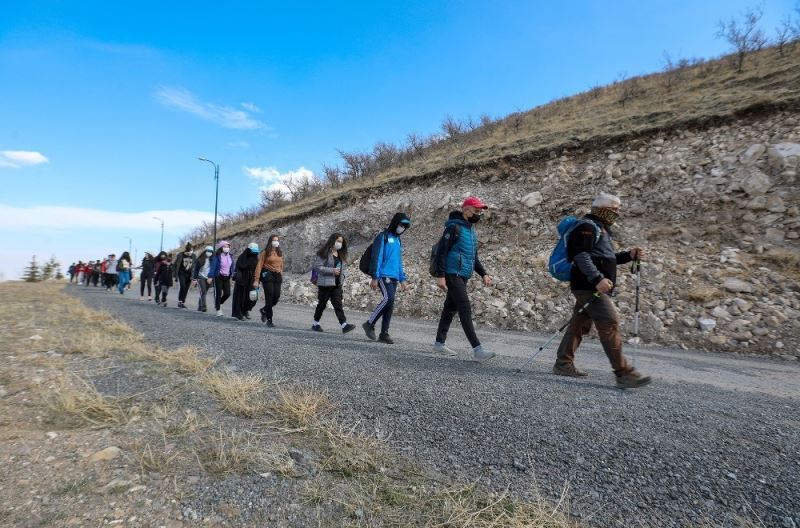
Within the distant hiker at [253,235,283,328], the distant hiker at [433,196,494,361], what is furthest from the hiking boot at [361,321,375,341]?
the distant hiker at [253,235,283,328]

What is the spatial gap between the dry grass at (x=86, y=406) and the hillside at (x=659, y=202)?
8.95m

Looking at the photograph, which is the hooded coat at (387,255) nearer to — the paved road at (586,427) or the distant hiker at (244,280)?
the paved road at (586,427)

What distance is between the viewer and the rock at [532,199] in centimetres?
1526

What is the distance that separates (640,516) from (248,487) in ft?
5.78

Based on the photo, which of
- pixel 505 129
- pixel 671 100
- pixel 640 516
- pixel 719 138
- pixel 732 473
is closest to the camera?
pixel 640 516

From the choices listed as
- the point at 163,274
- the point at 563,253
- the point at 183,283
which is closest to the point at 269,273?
the point at 183,283

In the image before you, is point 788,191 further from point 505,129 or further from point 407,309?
Result: point 505,129

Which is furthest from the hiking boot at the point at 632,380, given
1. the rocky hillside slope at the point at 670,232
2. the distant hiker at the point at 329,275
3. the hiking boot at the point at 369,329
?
the rocky hillside slope at the point at 670,232

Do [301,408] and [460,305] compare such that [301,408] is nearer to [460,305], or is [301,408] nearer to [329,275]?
[460,305]

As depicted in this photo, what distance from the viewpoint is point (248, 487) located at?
182 cm

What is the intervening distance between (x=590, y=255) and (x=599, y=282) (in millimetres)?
310

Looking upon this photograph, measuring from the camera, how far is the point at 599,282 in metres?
4.04

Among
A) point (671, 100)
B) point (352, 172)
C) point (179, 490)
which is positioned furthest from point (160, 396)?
point (352, 172)

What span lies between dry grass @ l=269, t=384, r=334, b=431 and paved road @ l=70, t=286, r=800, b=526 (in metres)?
0.18
